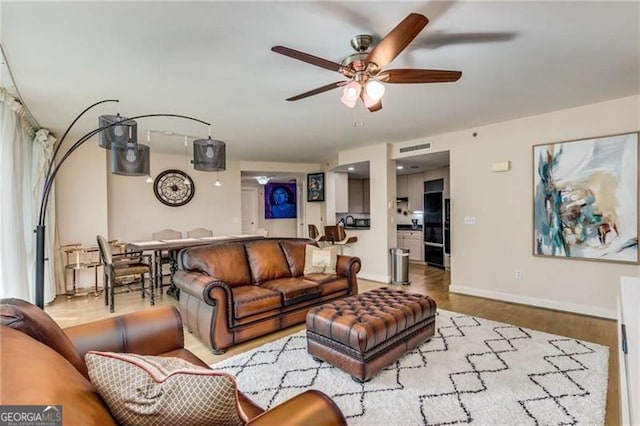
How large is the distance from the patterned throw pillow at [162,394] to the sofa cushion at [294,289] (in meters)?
2.30

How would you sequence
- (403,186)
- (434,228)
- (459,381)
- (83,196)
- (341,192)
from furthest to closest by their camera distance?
(403,186) < (341,192) < (434,228) < (83,196) < (459,381)

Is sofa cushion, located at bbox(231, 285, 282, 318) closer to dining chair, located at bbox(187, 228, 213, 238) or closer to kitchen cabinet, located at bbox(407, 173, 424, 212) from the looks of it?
dining chair, located at bbox(187, 228, 213, 238)

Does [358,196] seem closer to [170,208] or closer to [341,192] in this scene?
[341,192]

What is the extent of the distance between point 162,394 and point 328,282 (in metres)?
2.86

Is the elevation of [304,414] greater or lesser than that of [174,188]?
lesser

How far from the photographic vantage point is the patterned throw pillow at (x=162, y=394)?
867 mm

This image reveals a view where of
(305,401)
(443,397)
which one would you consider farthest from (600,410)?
(305,401)

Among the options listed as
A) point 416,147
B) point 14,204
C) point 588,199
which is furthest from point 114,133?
point 588,199

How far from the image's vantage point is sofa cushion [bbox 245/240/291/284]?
3609 mm

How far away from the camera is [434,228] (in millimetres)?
6930

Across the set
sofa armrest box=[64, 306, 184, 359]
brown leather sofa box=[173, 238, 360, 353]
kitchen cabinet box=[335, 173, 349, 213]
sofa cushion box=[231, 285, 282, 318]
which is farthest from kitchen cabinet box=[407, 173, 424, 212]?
sofa armrest box=[64, 306, 184, 359]

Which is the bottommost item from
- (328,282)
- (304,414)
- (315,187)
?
(328,282)

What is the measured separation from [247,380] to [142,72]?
2.70m

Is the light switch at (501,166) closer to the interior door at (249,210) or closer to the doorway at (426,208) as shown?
the doorway at (426,208)
